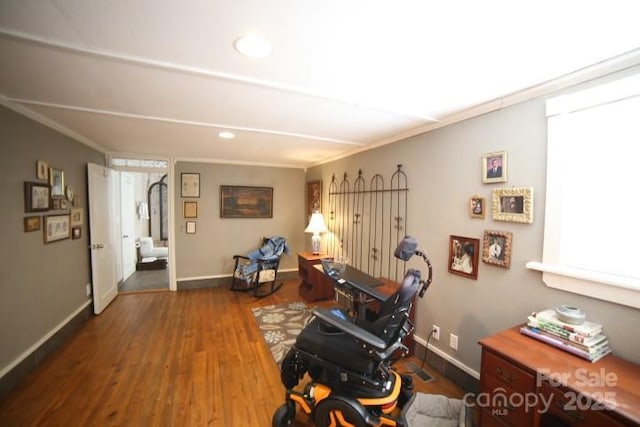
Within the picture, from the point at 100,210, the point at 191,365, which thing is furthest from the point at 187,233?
the point at 191,365

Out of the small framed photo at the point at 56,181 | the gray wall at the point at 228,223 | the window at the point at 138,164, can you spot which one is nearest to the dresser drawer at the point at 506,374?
the small framed photo at the point at 56,181

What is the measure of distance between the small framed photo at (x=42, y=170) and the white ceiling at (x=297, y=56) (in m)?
0.42

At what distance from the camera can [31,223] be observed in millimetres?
2266

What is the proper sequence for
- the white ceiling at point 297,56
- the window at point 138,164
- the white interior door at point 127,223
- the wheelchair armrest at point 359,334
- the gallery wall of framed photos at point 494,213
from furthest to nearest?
the white interior door at point 127,223 → the window at point 138,164 → the gallery wall of framed photos at point 494,213 → the wheelchair armrest at point 359,334 → the white ceiling at point 297,56

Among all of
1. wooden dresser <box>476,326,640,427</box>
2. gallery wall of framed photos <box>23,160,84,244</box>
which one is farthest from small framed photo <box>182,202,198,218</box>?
wooden dresser <box>476,326,640,427</box>

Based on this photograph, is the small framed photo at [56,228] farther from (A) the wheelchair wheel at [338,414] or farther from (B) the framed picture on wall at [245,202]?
(A) the wheelchair wheel at [338,414]

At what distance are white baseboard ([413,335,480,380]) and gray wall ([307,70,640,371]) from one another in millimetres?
35

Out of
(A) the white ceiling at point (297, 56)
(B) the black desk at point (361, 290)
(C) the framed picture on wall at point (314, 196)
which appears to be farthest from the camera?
(C) the framed picture on wall at point (314, 196)

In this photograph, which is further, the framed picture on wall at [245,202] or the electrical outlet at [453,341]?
the framed picture on wall at [245,202]

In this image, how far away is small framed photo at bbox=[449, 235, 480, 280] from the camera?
2014mm

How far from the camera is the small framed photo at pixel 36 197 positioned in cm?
220

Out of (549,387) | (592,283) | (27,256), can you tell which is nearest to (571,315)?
(592,283)

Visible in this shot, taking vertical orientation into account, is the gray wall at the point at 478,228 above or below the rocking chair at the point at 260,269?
above

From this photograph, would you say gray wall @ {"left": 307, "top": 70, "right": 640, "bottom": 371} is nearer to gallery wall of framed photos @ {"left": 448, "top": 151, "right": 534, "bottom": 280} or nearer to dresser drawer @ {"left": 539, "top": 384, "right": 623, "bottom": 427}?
gallery wall of framed photos @ {"left": 448, "top": 151, "right": 534, "bottom": 280}
